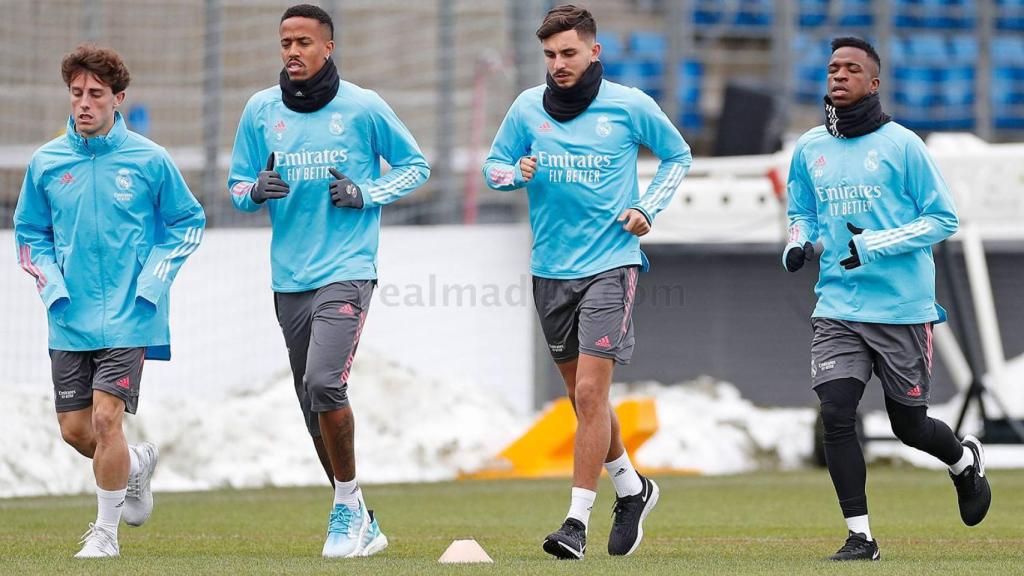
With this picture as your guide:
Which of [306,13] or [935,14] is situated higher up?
[306,13]

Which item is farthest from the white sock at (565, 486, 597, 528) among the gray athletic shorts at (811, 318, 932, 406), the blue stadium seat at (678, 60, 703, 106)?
the blue stadium seat at (678, 60, 703, 106)

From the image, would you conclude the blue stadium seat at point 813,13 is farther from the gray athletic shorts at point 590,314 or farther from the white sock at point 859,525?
the white sock at point 859,525

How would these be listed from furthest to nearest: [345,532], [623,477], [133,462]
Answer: [133,462] < [623,477] < [345,532]

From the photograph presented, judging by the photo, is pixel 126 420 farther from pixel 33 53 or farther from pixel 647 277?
pixel 647 277

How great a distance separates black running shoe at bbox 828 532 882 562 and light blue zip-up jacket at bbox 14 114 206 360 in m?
2.84

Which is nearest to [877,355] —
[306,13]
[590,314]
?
[590,314]

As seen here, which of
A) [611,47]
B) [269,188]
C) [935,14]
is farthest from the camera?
[935,14]

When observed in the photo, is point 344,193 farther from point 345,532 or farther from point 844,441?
point 844,441

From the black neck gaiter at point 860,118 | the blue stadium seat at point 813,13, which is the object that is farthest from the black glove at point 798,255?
the blue stadium seat at point 813,13

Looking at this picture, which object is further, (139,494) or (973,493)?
(139,494)

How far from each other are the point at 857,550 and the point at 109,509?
9.70 feet

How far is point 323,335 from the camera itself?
6.81 metres

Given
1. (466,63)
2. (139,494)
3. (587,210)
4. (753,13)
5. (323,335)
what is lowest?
(139,494)

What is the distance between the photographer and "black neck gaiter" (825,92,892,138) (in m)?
6.73
